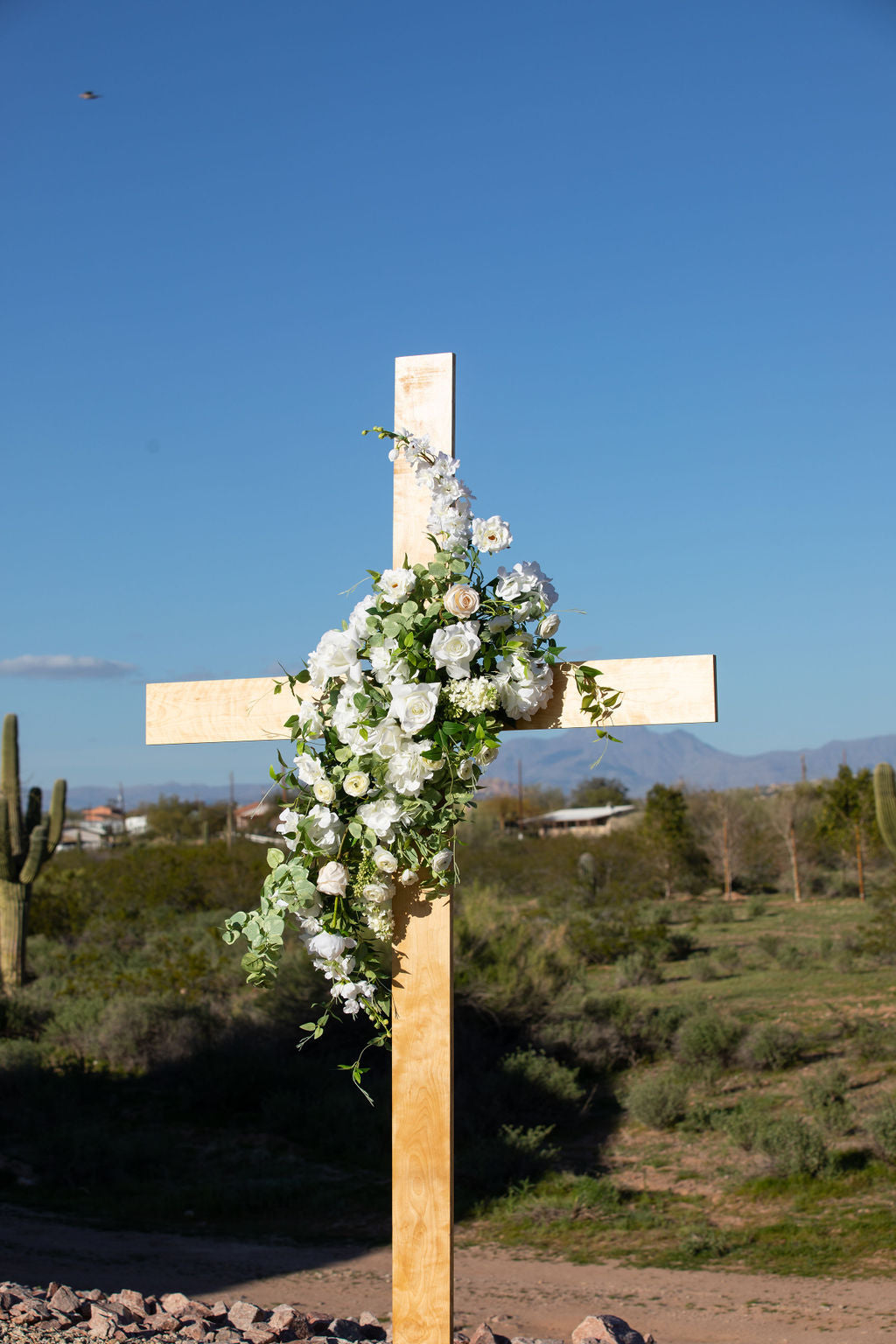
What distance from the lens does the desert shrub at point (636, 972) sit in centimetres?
1587

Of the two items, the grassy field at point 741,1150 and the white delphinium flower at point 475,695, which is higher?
the white delphinium flower at point 475,695

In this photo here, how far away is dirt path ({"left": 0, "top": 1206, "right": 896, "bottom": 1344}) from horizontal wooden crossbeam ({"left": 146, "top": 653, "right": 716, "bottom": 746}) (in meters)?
4.04

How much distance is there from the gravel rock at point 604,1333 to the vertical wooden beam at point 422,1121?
103cm

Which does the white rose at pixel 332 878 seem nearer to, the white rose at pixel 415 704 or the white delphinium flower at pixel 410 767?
the white delphinium flower at pixel 410 767

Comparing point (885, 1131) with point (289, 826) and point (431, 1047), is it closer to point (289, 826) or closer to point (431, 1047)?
point (431, 1047)

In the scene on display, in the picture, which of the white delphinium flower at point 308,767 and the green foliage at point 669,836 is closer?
→ the white delphinium flower at point 308,767

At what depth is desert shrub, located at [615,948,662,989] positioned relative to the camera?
15.9 metres

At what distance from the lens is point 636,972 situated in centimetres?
1597

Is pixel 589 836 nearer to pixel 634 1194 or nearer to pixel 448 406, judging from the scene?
pixel 634 1194

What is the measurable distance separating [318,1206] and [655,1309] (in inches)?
122

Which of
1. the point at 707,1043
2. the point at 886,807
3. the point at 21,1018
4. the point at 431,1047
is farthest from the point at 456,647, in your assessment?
the point at 886,807

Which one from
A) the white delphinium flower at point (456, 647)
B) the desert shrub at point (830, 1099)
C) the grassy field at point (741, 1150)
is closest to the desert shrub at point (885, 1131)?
the grassy field at point (741, 1150)

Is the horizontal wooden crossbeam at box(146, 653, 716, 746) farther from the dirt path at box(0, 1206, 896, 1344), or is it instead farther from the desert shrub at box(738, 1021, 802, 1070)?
the desert shrub at box(738, 1021, 802, 1070)

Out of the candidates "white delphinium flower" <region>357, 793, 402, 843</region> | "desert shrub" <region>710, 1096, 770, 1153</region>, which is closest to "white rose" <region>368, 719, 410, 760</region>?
"white delphinium flower" <region>357, 793, 402, 843</region>
